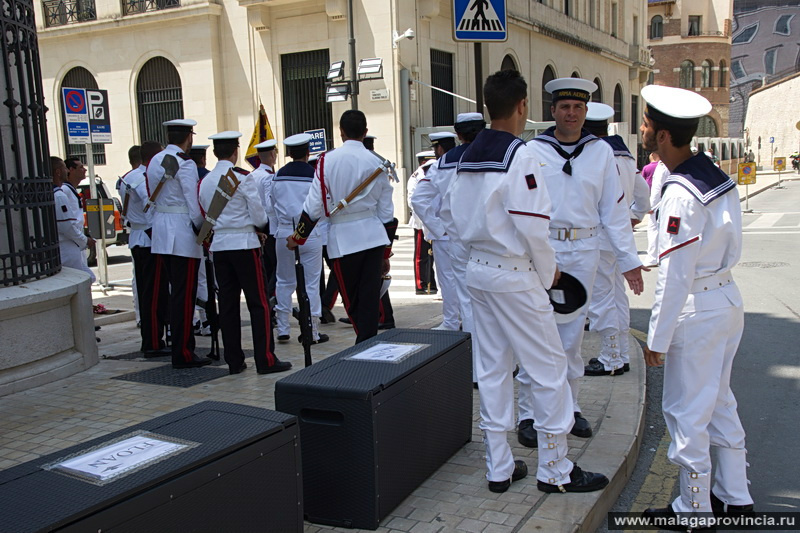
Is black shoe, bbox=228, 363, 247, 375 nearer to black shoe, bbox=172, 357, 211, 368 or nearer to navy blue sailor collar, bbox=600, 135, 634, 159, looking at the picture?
black shoe, bbox=172, 357, 211, 368

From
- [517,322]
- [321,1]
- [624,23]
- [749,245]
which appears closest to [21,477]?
[517,322]

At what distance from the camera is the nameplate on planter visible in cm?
247

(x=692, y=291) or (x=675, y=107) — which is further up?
(x=675, y=107)

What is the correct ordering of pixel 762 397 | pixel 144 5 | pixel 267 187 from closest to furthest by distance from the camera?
pixel 762 397 < pixel 267 187 < pixel 144 5

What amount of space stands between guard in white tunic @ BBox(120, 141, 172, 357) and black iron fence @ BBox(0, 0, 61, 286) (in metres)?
1.04

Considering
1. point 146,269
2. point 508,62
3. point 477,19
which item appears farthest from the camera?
point 508,62

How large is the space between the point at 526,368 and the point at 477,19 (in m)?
4.70

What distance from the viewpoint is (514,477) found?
4000 mm

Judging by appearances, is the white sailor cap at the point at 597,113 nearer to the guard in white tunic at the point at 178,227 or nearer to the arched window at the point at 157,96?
the guard in white tunic at the point at 178,227

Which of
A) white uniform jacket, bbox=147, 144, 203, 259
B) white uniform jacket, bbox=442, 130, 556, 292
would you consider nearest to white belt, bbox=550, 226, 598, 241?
white uniform jacket, bbox=442, 130, 556, 292

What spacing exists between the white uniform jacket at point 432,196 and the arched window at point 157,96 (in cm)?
2010

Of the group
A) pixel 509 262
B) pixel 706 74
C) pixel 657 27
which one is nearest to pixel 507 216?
pixel 509 262

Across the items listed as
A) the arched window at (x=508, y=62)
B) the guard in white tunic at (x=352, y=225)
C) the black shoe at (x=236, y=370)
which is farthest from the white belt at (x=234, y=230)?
the arched window at (x=508, y=62)

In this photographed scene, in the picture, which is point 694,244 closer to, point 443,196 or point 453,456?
point 453,456
